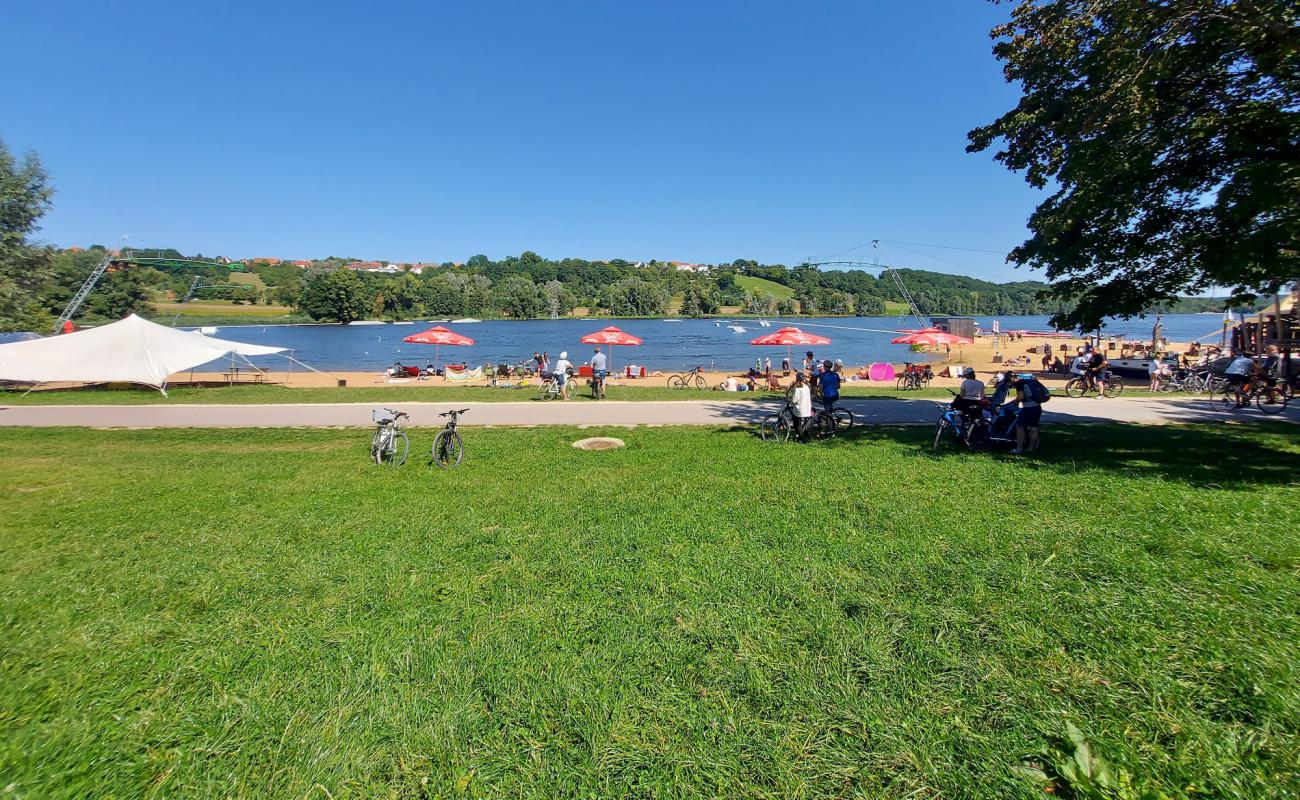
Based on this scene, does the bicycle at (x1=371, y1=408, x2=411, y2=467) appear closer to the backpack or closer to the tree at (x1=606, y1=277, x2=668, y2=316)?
the backpack

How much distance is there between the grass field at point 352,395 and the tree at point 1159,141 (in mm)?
10419

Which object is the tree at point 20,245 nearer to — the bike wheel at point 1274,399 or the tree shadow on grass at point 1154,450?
the tree shadow on grass at point 1154,450

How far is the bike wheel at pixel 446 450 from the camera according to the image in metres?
9.59

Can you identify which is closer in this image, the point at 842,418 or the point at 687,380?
the point at 842,418

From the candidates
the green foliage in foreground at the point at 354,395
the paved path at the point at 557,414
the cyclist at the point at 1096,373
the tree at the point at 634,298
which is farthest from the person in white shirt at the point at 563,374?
the tree at the point at 634,298

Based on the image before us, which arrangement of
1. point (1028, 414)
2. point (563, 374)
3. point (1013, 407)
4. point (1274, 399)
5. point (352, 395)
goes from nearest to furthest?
point (1028, 414) → point (1013, 407) → point (1274, 399) → point (563, 374) → point (352, 395)

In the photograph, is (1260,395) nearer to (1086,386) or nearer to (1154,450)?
(1086,386)

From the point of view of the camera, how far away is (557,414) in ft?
53.0

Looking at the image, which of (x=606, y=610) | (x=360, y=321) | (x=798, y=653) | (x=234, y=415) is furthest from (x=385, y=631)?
(x=360, y=321)

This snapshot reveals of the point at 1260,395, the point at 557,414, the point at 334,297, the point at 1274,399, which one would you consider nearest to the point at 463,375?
the point at 557,414

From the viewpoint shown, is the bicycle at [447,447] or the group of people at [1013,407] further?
the group of people at [1013,407]

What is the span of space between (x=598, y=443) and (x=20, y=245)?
22.9 meters

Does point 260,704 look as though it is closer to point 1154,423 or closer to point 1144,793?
point 1144,793

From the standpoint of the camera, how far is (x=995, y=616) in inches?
160
